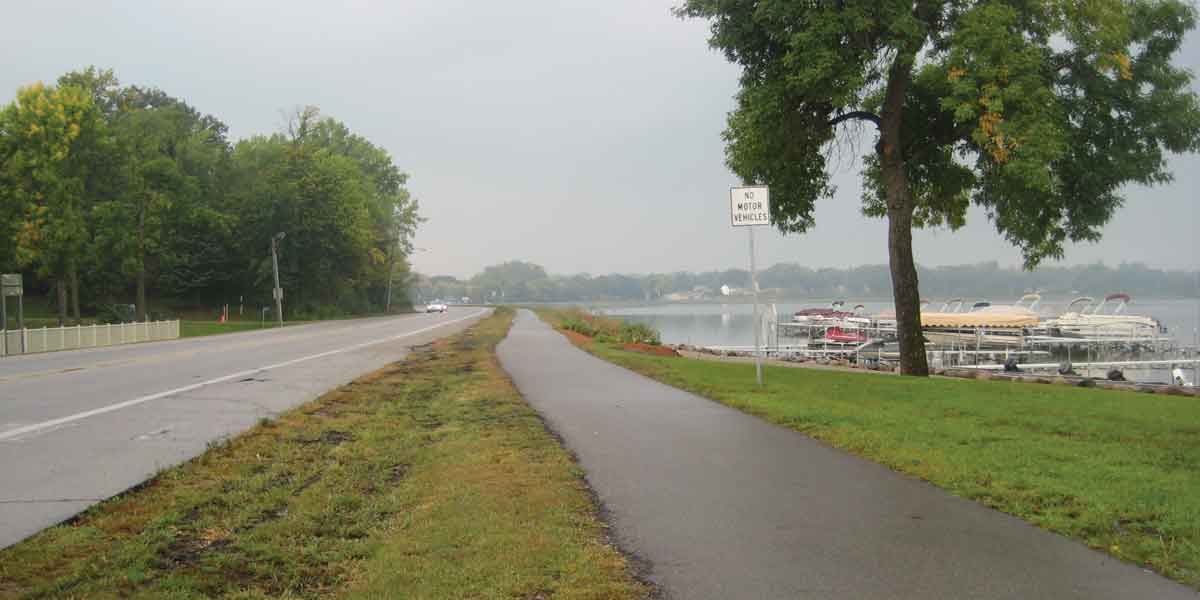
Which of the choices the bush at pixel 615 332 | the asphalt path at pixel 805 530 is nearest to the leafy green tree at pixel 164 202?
the bush at pixel 615 332

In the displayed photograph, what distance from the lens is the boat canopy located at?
163 feet

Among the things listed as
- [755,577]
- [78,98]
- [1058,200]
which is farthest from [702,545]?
[78,98]

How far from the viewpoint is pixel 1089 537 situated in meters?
6.07

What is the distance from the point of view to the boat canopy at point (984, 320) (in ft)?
163

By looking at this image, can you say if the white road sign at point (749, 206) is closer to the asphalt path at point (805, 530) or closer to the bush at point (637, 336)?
the asphalt path at point (805, 530)

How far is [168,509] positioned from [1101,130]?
62.7ft

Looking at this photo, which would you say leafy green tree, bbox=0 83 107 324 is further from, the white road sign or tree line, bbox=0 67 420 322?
the white road sign

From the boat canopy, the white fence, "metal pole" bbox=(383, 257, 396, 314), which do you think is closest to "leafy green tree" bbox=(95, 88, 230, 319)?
the white fence

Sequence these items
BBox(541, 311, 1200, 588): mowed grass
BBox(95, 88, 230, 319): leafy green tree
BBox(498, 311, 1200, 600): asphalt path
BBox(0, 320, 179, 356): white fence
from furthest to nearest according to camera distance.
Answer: BBox(95, 88, 230, 319): leafy green tree → BBox(0, 320, 179, 356): white fence → BBox(541, 311, 1200, 588): mowed grass → BBox(498, 311, 1200, 600): asphalt path

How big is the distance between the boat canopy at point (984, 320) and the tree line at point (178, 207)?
47863 millimetres

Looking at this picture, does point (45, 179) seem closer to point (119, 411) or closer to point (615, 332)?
point (615, 332)

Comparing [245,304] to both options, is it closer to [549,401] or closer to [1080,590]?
[549,401]

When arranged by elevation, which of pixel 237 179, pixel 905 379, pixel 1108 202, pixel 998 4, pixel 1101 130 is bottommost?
pixel 905 379

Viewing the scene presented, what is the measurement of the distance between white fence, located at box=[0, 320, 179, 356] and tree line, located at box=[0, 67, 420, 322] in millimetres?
10979
